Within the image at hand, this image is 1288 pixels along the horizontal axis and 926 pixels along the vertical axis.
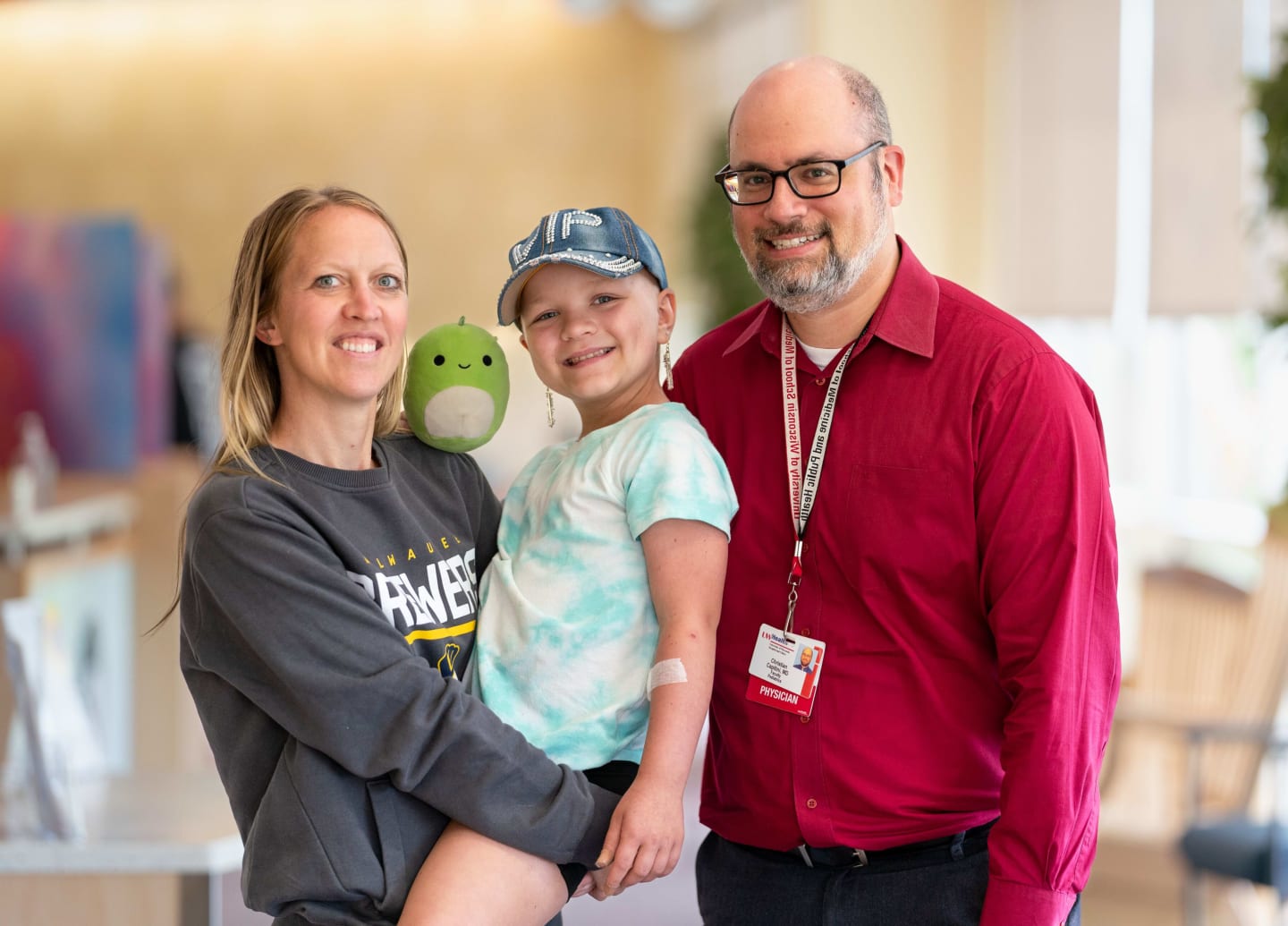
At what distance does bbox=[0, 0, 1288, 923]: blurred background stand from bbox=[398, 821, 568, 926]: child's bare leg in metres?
0.84

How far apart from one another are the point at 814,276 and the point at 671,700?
24.1 inches

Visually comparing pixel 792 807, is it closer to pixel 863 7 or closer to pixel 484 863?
pixel 484 863

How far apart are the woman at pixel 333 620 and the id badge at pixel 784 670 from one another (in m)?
0.32

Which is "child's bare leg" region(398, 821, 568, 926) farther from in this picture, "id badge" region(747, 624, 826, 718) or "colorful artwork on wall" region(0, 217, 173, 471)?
"colorful artwork on wall" region(0, 217, 173, 471)

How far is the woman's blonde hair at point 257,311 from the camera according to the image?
171cm

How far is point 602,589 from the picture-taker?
1.72 m

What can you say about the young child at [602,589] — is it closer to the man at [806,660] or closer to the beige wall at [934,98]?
the man at [806,660]

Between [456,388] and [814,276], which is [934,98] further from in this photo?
[456,388]

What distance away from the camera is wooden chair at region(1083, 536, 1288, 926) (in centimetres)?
370

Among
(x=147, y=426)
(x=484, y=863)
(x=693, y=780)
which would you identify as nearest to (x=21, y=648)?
(x=484, y=863)

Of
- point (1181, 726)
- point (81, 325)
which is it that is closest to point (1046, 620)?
point (1181, 726)

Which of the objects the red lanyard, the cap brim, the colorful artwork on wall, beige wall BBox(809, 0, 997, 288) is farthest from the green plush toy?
beige wall BBox(809, 0, 997, 288)

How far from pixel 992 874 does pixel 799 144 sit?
0.98m

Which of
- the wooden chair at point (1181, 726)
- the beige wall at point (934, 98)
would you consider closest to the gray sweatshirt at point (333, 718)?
the wooden chair at point (1181, 726)
